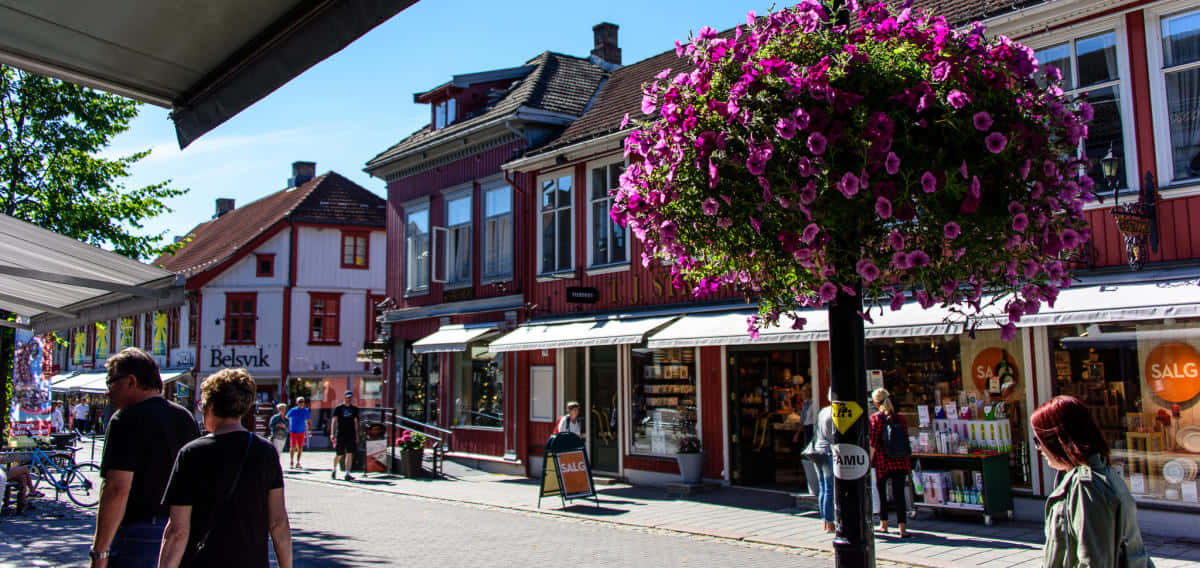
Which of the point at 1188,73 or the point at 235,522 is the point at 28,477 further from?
the point at 1188,73

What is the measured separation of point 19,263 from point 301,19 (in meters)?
5.53

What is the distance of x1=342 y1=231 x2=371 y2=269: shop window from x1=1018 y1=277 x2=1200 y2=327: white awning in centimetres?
2951

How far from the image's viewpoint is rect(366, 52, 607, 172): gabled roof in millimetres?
19750

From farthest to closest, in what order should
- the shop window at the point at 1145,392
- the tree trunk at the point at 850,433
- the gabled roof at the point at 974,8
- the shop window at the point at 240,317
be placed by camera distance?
the shop window at the point at 240,317 < the gabled roof at the point at 974,8 < the shop window at the point at 1145,392 < the tree trunk at the point at 850,433

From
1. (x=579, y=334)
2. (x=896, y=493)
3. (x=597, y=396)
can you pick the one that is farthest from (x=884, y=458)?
(x=597, y=396)

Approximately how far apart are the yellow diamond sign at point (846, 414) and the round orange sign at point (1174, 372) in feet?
26.8

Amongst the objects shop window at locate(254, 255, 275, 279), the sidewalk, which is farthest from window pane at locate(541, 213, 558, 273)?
shop window at locate(254, 255, 275, 279)

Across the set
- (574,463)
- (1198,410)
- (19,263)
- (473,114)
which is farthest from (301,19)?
(473,114)

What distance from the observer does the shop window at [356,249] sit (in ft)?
118

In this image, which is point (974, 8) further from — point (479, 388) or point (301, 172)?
point (301, 172)

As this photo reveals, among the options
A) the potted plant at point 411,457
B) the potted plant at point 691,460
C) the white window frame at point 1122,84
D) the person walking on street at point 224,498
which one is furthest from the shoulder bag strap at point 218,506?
the potted plant at point 411,457

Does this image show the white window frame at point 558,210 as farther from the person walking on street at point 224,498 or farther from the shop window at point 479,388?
the person walking on street at point 224,498

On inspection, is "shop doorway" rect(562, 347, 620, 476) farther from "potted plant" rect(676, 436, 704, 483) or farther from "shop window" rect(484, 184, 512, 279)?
"shop window" rect(484, 184, 512, 279)

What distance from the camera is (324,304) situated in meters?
35.5
